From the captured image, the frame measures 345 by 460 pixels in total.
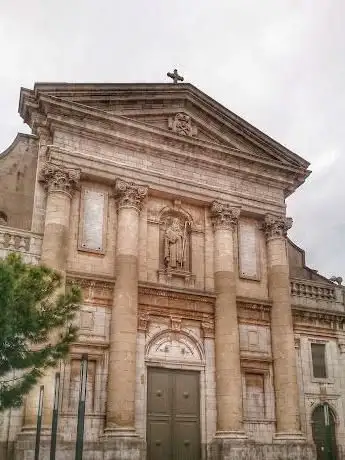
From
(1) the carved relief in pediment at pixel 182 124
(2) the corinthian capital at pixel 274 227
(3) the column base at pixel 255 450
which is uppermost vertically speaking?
(1) the carved relief in pediment at pixel 182 124

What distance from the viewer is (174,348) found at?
68.5 feet

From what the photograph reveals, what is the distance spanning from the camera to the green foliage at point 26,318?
1177 centimetres

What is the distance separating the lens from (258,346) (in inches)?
874

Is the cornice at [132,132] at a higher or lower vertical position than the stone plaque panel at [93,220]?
higher

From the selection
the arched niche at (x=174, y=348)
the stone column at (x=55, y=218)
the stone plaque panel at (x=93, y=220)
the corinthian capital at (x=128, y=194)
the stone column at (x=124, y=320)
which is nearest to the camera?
the stone column at (x=124, y=320)

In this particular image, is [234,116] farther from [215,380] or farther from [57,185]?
[215,380]

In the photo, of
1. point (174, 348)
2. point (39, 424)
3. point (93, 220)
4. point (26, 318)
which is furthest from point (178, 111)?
point (26, 318)

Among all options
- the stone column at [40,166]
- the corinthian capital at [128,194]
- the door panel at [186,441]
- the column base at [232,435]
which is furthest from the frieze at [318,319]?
the stone column at [40,166]

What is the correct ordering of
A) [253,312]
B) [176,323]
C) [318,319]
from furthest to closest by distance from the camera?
[318,319] → [253,312] → [176,323]

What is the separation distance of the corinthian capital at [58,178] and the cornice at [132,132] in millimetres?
1714

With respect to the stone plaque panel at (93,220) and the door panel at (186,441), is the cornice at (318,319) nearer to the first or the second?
the door panel at (186,441)

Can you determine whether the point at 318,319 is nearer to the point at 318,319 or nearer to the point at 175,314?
the point at 318,319

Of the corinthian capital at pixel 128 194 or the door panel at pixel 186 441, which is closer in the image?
the door panel at pixel 186 441

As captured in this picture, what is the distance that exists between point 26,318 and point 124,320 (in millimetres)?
7222
